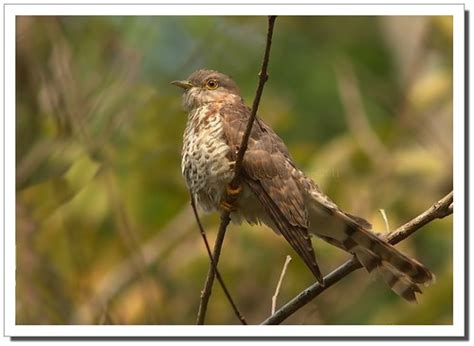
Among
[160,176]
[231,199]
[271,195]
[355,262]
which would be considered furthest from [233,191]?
[160,176]

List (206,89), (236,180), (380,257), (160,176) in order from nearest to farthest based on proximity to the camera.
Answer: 1. (236,180)
2. (380,257)
3. (206,89)
4. (160,176)

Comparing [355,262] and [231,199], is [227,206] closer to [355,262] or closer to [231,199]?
[231,199]

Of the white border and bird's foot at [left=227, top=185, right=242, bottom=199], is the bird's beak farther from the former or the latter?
bird's foot at [left=227, top=185, right=242, bottom=199]

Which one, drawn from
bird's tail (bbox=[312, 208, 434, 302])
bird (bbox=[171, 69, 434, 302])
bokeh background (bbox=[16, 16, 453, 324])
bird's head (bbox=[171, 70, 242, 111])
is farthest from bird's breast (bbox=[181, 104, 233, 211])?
bokeh background (bbox=[16, 16, 453, 324])
